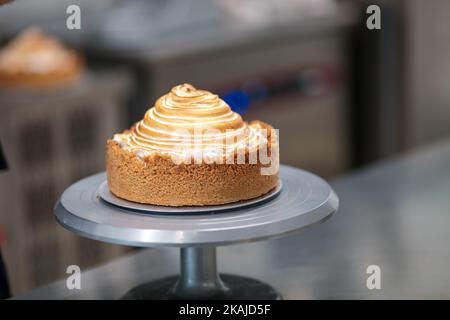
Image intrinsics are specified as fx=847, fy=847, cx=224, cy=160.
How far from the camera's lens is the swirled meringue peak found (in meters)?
1.15

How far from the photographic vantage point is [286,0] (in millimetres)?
3627

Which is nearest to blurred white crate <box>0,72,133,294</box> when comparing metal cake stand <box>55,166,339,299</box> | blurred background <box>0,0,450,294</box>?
blurred background <box>0,0,450,294</box>

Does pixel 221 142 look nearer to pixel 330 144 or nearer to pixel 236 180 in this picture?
pixel 236 180

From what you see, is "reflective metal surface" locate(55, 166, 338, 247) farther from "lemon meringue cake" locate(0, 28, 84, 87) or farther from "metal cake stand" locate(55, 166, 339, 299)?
"lemon meringue cake" locate(0, 28, 84, 87)

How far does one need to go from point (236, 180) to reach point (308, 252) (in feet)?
1.43

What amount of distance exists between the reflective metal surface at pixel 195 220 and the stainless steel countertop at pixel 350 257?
0.22 m

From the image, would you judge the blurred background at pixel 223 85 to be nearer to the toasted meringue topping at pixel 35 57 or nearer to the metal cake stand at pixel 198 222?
the toasted meringue topping at pixel 35 57

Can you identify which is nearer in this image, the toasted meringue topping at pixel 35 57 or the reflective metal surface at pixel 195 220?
the reflective metal surface at pixel 195 220

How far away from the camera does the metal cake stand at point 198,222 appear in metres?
1.04

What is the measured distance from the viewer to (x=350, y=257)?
1.50 metres

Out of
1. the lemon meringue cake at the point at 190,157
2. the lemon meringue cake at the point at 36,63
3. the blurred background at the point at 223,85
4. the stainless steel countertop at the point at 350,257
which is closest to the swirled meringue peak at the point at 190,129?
the lemon meringue cake at the point at 190,157

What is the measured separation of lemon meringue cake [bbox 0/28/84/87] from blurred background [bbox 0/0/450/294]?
0.13 ft

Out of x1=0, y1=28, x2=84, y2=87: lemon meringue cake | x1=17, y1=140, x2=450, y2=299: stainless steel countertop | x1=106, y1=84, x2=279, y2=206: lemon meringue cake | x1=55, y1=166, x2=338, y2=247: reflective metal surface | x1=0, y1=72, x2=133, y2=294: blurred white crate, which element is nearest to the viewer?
x1=55, y1=166, x2=338, y2=247: reflective metal surface
